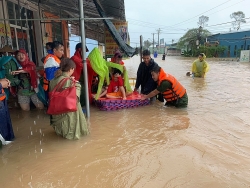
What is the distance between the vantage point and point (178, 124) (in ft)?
14.3

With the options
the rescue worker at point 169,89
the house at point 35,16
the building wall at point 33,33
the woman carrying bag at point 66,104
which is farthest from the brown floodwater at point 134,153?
the building wall at point 33,33

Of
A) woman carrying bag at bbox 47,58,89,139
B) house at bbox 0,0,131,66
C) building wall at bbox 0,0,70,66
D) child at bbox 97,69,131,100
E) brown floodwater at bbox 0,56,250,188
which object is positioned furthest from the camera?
building wall at bbox 0,0,70,66

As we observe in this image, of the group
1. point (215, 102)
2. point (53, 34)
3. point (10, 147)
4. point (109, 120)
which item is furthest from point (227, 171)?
point (53, 34)

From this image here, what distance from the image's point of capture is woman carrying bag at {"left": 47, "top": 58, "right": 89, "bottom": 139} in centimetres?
321

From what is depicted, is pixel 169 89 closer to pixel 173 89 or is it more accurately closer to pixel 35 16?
pixel 173 89

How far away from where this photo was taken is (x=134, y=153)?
3133mm

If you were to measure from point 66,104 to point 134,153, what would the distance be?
3.84 ft

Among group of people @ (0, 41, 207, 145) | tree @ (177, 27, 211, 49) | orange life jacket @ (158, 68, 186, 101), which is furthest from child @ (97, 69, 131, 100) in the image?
tree @ (177, 27, 211, 49)

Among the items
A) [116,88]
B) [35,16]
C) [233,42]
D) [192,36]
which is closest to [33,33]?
[35,16]

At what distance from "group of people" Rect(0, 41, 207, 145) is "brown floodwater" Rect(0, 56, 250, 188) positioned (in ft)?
0.85

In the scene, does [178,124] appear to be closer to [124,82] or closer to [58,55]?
[124,82]

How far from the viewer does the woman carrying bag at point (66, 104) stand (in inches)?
126

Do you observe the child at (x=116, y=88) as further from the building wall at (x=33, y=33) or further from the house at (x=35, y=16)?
the building wall at (x=33, y=33)

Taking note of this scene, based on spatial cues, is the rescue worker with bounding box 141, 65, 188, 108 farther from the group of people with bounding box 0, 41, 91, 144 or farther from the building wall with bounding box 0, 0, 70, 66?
the building wall with bounding box 0, 0, 70, 66
